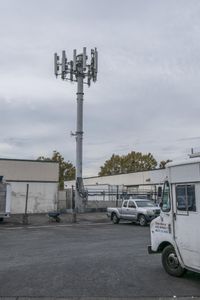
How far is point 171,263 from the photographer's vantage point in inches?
398

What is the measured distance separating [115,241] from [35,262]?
19.1 ft

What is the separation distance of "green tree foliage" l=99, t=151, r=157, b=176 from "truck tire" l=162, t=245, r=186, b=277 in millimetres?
89648

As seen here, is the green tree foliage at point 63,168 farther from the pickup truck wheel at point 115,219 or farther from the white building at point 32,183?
the pickup truck wheel at point 115,219

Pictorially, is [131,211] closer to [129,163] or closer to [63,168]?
[63,168]

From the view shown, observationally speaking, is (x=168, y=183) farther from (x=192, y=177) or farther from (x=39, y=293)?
(x=39, y=293)

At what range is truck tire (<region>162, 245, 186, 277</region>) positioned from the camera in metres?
9.85

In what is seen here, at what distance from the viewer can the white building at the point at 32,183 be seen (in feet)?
134

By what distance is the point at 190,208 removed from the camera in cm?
937

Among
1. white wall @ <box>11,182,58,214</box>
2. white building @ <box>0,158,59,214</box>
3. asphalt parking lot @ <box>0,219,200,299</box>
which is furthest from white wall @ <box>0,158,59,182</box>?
asphalt parking lot @ <box>0,219,200,299</box>

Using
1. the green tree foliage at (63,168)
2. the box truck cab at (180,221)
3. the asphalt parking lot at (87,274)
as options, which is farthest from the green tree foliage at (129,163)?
the box truck cab at (180,221)

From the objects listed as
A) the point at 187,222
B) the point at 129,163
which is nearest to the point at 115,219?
the point at 187,222

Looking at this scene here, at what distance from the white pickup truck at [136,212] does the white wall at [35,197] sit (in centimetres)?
1286

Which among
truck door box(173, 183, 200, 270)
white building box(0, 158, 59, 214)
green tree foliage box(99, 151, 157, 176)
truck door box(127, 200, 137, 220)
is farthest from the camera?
green tree foliage box(99, 151, 157, 176)

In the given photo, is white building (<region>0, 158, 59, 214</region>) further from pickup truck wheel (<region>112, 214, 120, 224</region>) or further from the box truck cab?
the box truck cab
